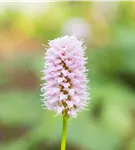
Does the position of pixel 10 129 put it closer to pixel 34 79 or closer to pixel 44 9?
pixel 34 79

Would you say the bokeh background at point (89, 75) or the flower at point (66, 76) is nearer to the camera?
the flower at point (66, 76)

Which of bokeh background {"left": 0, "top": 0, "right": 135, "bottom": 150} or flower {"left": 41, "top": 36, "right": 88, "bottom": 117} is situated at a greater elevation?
bokeh background {"left": 0, "top": 0, "right": 135, "bottom": 150}

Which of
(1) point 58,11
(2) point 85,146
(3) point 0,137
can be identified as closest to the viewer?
(2) point 85,146

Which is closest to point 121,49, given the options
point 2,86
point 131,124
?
point 2,86

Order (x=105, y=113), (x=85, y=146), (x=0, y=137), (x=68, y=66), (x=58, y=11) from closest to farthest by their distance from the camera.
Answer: (x=68, y=66) → (x=85, y=146) → (x=105, y=113) → (x=0, y=137) → (x=58, y=11)

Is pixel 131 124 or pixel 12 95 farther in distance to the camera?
pixel 12 95
